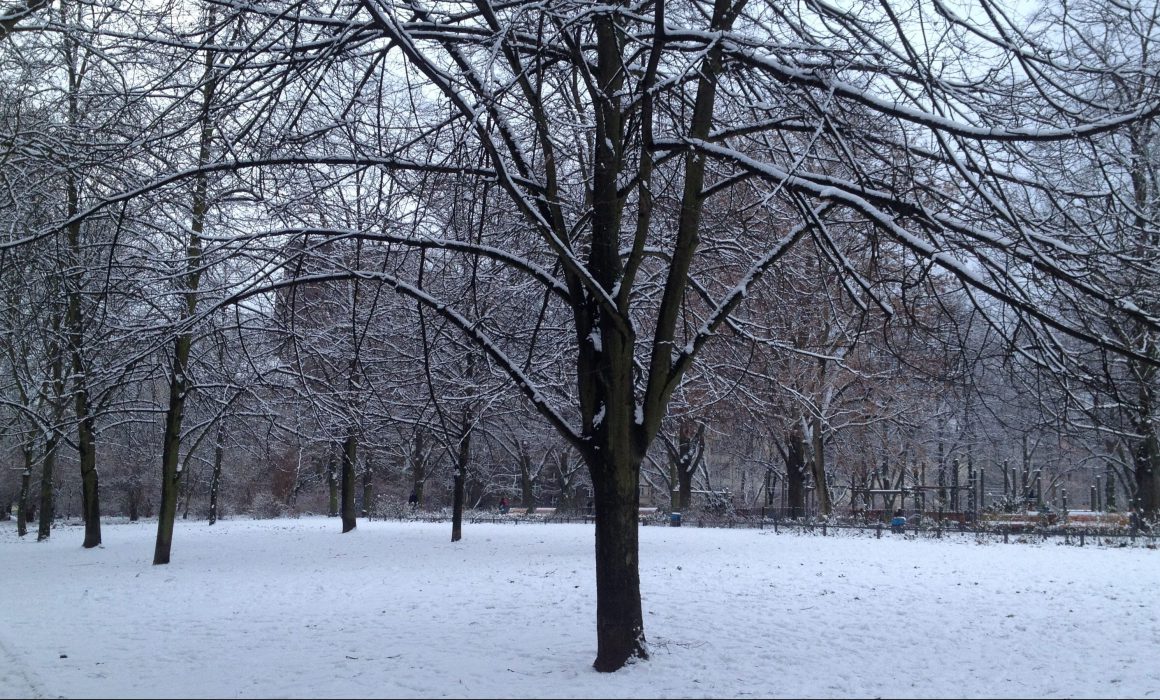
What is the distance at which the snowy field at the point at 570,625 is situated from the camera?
261 inches

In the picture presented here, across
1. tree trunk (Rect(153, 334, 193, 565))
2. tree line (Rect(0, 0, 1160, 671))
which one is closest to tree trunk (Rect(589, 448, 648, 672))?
tree line (Rect(0, 0, 1160, 671))

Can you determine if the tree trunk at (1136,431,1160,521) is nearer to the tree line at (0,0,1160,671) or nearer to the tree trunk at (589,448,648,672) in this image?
the tree line at (0,0,1160,671)

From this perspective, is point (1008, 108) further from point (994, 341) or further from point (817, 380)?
point (817, 380)

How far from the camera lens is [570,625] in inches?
361

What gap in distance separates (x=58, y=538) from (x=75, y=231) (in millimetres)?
14490

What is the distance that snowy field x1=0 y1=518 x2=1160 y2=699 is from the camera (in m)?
6.63

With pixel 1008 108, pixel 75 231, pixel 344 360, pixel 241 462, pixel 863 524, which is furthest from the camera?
pixel 241 462

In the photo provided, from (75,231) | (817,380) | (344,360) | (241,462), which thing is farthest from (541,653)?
(241,462)

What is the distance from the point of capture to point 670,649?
7.77 m

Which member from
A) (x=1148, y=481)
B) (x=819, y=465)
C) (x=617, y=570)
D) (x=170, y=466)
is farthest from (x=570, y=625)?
(x=819, y=465)

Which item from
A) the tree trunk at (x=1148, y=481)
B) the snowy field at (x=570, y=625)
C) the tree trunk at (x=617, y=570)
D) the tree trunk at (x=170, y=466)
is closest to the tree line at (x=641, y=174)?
the tree trunk at (x=617, y=570)

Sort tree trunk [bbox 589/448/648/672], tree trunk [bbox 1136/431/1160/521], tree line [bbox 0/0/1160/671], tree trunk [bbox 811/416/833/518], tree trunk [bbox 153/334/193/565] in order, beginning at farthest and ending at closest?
tree trunk [bbox 811/416/833/518]
tree trunk [bbox 1136/431/1160/521]
tree trunk [bbox 153/334/193/565]
tree trunk [bbox 589/448/648/672]
tree line [bbox 0/0/1160/671]

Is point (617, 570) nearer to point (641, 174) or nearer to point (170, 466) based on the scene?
point (641, 174)

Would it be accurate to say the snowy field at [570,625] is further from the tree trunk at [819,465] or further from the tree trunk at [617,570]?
the tree trunk at [819,465]
